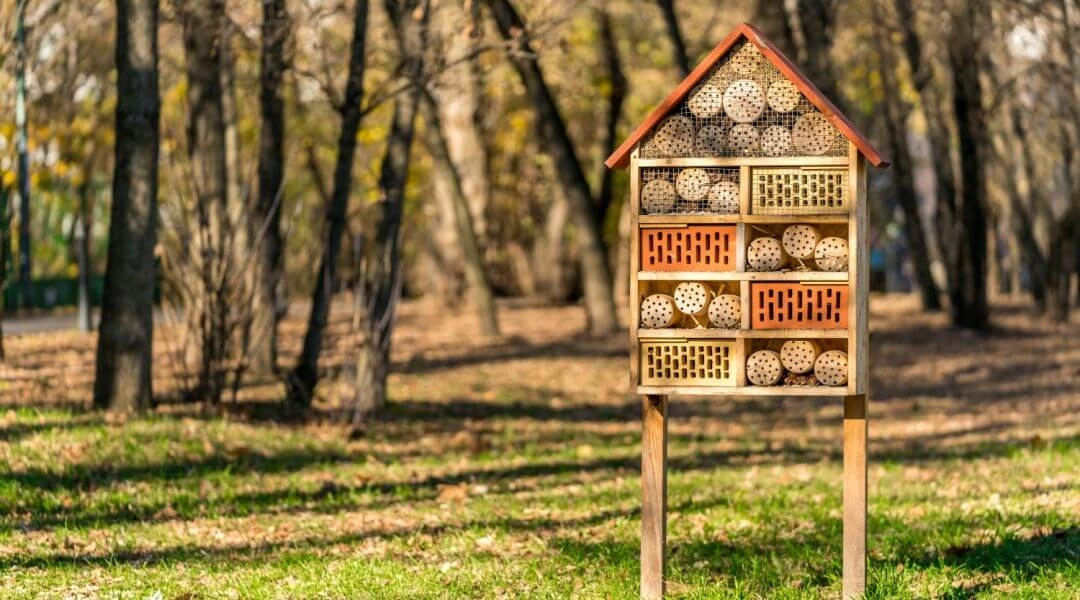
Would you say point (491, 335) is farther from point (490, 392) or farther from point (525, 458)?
point (525, 458)

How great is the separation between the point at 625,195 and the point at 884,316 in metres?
7.91

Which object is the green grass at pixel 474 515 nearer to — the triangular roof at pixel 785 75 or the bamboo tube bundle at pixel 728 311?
the bamboo tube bundle at pixel 728 311

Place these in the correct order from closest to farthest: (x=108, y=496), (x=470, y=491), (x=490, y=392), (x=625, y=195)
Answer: (x=108, y=496) < (x=470, y=491) < (x=490, y=392) < (x=625, y=195)

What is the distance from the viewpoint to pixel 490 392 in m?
17.4

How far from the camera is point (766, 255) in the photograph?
247 inches

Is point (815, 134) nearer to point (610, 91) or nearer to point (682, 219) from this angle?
point (682, 219)

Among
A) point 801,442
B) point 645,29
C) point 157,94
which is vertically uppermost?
point 645,29

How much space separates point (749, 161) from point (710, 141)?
0.18 meters

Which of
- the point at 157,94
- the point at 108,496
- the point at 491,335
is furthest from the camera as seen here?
the point at 491,335

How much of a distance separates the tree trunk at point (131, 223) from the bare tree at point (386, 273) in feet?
7.14

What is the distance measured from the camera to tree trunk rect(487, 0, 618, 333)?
2223 cm

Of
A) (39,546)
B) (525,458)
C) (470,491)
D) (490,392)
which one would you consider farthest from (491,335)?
(39,546)

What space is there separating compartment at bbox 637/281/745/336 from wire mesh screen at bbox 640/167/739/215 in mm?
296

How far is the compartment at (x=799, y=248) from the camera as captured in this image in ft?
20.4
